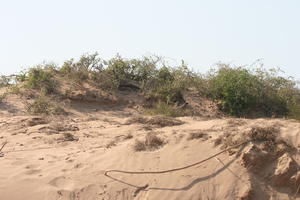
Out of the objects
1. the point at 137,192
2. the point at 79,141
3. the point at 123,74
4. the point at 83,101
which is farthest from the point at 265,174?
the point at 123,74

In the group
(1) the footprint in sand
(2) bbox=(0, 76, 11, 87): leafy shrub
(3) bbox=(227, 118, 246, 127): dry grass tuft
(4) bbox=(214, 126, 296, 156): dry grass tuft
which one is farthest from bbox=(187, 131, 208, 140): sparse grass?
(2) bbox=(0, 76, 11, 87): leafy shrub

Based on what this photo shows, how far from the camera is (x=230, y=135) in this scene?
220 inches

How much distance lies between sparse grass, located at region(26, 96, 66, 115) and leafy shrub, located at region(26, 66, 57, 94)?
1156 millimetres

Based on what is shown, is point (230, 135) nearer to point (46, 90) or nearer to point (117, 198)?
point (117, 198)

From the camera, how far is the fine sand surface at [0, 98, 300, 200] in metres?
5.13

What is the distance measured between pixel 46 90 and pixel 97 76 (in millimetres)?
1361

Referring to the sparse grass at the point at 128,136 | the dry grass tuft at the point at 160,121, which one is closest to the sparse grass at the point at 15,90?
the dry grass tuft at the point at 160,121

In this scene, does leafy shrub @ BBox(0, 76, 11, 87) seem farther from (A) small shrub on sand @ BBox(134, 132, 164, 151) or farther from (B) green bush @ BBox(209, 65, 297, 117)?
(A) small shrub on sand @ BBox(134, 132, 164, 151)

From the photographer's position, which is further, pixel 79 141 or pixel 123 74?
pixel 123 74

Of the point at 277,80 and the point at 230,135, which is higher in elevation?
the point at 277,80

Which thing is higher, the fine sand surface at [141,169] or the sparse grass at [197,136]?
the sparse grass at [197,136]

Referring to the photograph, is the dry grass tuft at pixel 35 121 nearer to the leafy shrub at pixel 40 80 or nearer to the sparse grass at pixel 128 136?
the sparse grass at pixel 128 136

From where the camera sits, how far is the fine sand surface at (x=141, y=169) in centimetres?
513

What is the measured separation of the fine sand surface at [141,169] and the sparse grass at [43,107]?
3.09 m
